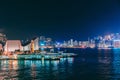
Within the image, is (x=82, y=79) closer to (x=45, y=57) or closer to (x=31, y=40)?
(x=45, y=57)

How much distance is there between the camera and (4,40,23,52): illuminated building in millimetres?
87756

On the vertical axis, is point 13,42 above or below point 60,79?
above

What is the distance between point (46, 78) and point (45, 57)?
3951 cm

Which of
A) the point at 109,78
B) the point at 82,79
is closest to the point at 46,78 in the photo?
the point at 82,79

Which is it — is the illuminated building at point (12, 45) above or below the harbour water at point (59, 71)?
above

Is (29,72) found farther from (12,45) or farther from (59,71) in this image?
(12,45)

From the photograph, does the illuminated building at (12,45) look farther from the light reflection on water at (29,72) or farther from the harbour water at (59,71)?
the light reflection on water at (29,72)

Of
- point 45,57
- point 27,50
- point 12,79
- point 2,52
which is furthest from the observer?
point 27,50

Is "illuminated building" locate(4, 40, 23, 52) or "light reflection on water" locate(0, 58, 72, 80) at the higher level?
"illuminated building" locate(4, 40, 23, 52)

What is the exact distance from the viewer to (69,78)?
38.2 m

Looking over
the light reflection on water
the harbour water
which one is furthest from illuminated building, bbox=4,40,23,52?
the light reflection on water

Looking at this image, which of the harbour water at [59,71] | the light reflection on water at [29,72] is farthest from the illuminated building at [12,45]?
the light reflection on water at [29,72]

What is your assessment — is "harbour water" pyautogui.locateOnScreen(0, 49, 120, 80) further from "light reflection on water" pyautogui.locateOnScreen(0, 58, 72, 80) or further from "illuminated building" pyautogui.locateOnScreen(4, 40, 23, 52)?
"illuminated building" pyautogui.locateOnScreen(4, 40, 23, 52)

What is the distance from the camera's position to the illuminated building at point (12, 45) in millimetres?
87756
